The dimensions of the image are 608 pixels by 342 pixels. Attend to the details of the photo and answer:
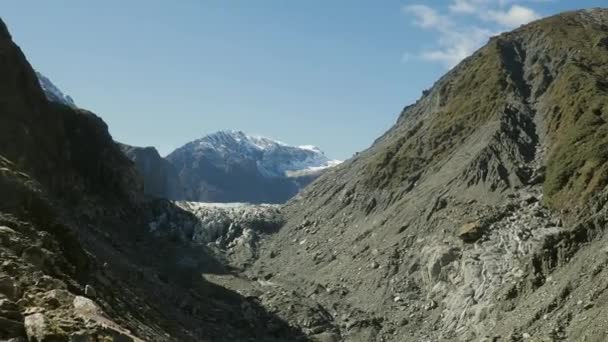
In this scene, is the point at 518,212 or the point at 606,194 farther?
the point at 518,212

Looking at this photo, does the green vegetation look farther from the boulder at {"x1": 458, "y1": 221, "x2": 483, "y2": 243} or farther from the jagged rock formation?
the jagged rock formation

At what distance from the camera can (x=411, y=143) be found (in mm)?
72250

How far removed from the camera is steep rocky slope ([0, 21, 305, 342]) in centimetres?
1394

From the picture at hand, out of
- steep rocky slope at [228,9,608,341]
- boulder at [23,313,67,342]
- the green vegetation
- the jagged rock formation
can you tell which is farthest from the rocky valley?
the jagged rock formation

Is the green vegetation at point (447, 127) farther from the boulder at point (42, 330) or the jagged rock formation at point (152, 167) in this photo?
the jagged rock formation at point (152, 167)

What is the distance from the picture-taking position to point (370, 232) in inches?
2377

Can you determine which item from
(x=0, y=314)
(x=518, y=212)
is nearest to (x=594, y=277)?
(x=518, y=212)

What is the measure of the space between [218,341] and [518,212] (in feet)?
77.1

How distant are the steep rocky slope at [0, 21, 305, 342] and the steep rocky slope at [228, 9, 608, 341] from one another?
7.72 metres

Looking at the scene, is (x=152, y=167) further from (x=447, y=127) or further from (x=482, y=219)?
(x=482, y=219)

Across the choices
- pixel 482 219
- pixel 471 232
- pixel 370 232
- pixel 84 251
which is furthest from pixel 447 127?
pixel 84 251

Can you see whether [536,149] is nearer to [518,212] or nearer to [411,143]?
[518,212]

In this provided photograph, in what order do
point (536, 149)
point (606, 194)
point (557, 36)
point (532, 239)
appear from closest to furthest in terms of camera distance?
1. point (606, 194)
2. point (532, 239)
3. point (536, 149)
4. point (557, 36)

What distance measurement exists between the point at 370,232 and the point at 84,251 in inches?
1466
